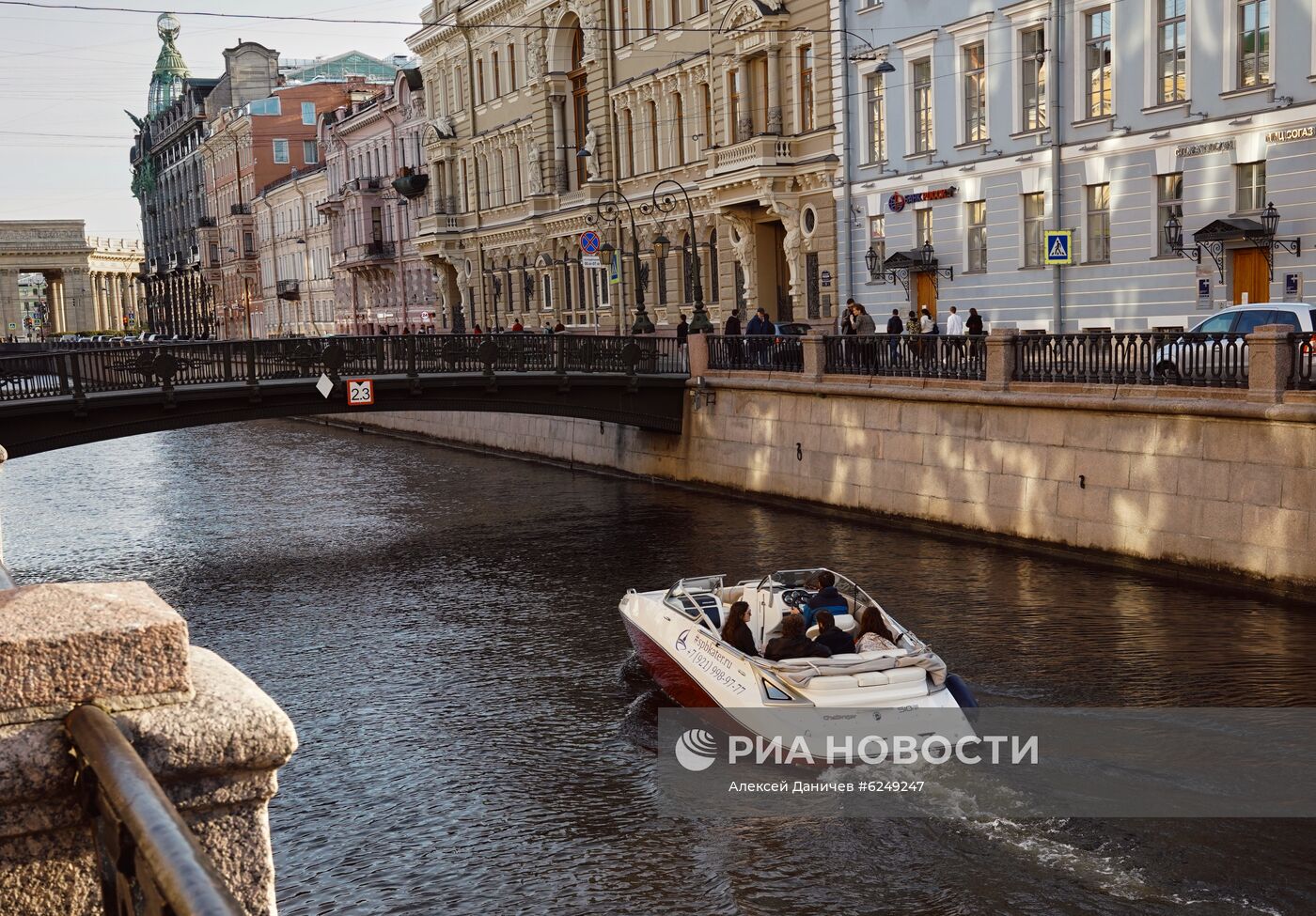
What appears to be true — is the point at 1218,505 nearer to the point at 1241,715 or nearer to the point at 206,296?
the point at 1241,715

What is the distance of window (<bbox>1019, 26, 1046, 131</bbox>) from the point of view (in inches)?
1193

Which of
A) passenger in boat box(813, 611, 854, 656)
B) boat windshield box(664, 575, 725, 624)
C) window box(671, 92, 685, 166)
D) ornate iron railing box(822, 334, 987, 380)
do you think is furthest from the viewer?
window box(671, 92, 685, 166)

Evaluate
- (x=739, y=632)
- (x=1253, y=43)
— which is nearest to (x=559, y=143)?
(x=1253, y=43)

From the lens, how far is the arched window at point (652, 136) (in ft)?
152

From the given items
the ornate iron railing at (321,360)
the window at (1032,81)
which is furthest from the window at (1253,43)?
the ornate iron railing at (321,360)

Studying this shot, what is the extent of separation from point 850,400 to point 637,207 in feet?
67.2

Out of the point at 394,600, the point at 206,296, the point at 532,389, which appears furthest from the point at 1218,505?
the point at 206,296

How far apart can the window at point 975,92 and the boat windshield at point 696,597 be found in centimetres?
1796

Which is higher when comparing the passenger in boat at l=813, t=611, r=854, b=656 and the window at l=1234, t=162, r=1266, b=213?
the window at l=1234, t=162, r=1266, b=213

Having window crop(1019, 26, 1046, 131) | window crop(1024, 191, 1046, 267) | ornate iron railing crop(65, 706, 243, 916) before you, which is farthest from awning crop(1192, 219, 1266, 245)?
ornate iron railing crop(65, 706, 243, 916)

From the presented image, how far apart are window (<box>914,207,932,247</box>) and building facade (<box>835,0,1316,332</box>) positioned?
1.8 inches

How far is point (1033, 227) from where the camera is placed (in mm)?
31047

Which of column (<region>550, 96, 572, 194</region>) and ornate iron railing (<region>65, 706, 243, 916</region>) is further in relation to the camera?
column (<region>550, 96, 572, 194</region>)

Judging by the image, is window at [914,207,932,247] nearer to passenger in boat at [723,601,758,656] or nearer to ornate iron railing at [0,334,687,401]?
ornate iron railing at [0,334,687,401]
